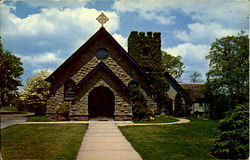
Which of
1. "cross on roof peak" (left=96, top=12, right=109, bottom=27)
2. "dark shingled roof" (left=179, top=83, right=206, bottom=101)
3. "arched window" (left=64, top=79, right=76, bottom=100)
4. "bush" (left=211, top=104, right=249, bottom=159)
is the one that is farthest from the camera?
"dark shingled roof" (left=179, top=83, right=206, bottom=101)

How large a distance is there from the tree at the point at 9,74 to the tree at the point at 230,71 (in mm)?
28822

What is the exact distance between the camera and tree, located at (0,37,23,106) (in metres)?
27.9

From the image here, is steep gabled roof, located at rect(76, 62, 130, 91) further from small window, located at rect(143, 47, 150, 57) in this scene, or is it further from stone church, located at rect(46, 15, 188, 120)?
small window, located at rect(143, 47, 150, 57)

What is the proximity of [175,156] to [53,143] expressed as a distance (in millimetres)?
4892

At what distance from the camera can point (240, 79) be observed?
26.4 meters

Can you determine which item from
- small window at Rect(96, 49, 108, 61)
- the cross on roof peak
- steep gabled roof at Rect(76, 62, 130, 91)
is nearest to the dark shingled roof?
small window at Rect(96, 49, 108, 61)

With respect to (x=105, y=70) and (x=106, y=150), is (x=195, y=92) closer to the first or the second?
(x=105, y=70)

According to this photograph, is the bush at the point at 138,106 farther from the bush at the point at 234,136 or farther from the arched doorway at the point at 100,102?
the bush at the point at 234,136

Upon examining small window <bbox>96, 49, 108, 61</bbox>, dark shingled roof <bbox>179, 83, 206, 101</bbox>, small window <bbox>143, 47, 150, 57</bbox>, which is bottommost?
dark shingled roof <bbox>179, 83, 206, 101</bbox>

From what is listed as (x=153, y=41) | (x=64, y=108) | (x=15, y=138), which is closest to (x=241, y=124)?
(x=15, y=138)

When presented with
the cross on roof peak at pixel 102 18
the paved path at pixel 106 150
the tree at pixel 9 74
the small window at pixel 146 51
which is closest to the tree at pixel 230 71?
the small window at pixel 146 51

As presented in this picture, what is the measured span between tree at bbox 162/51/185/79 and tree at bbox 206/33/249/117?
14.6 meters

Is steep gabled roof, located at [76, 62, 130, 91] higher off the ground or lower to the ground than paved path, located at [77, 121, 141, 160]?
higher

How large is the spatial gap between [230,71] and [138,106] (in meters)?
16.8
